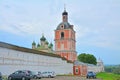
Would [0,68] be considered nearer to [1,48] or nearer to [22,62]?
[1,48]

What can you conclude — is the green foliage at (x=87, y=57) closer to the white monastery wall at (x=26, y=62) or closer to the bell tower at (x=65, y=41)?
the bell tower at (x=65, y=41)

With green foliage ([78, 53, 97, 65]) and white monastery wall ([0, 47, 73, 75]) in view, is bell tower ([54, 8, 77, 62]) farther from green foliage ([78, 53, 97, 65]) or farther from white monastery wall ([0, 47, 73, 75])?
green foliage ([78, 53, 97, 65])

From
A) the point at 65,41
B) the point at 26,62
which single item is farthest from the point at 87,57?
the point at 26,62

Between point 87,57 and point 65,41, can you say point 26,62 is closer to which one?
point 65,41

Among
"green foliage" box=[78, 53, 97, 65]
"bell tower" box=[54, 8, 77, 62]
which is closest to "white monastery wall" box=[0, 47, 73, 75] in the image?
"bell tower" box=[54, 8, 77, 62]

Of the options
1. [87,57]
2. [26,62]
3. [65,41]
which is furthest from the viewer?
[87,57]

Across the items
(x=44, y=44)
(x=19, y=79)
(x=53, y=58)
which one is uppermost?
(x=44, y=44)

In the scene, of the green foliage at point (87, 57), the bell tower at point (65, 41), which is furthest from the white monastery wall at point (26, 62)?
the green foliage at point (87, 57)

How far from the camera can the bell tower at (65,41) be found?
9025 cm

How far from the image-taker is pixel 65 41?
90625 millimetres

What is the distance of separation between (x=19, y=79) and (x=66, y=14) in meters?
62.9

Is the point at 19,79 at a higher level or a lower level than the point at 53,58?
lower

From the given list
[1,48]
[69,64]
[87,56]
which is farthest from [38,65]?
[87,56]

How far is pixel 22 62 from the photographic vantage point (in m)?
46.6
